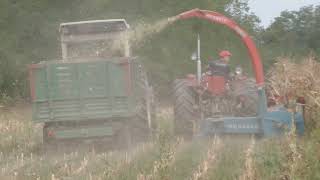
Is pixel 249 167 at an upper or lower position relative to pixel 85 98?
lower

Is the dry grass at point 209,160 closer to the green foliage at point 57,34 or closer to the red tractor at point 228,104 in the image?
the red tractor at point 228,104

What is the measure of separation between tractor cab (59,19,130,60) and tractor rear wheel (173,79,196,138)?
166 cm

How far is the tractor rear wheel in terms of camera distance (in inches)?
538

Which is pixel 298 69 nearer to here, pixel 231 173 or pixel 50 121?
pixel 50 121

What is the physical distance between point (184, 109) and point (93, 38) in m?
2.77

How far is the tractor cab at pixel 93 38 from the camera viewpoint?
15.0 metres

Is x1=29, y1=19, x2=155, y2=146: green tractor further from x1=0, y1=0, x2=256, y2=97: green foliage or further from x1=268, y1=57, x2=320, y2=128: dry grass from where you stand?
x1=0, y1=0, x2=256, y2=97: green foliage


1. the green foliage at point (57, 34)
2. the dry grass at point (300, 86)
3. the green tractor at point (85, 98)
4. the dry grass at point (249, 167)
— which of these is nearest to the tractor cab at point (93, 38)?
the green tractor at point (85, 98)

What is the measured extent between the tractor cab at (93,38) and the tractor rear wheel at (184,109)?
5.45 ft

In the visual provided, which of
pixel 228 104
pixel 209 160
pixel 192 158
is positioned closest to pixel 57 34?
pixel 228 104

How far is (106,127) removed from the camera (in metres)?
13.0

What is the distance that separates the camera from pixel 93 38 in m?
15.3

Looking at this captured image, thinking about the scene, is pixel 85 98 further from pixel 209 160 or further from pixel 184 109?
pixel 209 160

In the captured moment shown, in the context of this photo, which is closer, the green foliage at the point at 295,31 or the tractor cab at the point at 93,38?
A: the tractor cab at the point at 93,38
